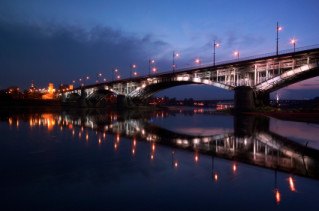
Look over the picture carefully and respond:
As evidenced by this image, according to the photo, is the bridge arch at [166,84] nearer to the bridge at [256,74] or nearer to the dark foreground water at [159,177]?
the bridge at [256,74]

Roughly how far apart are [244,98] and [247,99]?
61cm

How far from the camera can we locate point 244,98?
5834cm

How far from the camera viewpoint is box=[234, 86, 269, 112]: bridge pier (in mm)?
57625

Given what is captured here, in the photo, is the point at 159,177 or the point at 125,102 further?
the point at 125,102

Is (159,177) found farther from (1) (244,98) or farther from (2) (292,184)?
(1) (244,98)

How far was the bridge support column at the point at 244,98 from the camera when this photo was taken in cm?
5750

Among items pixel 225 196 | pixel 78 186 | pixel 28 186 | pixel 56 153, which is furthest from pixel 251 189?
pixel 56 153

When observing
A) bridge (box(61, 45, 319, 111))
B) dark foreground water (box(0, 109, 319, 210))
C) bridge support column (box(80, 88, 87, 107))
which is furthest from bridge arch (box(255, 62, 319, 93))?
bridge support column (box(80, 88, 87, 107))

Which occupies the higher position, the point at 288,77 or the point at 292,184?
the point at 288,77

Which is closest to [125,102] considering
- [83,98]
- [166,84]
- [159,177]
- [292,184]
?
[166,84]

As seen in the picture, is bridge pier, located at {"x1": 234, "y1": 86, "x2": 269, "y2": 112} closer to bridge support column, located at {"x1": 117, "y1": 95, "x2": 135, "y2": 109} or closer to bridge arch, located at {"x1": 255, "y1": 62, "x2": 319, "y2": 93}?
bridge arch, located at {"x1": 255, "y1": 62, "x2": 319, "y2": 93}

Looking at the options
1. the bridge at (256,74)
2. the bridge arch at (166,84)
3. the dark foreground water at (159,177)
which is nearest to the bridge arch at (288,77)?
the bridge at (256,74)

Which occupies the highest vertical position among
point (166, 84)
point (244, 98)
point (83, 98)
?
point (166, 84)

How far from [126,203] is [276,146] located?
504 inches
